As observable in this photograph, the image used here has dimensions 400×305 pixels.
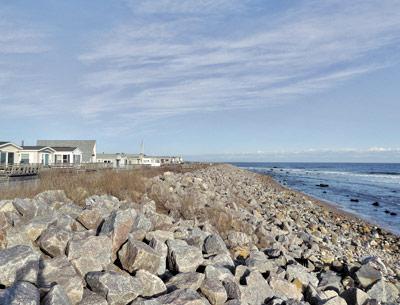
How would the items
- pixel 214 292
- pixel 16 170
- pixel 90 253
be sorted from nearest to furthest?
1. pixel 214 292
2. pixel 90 253
3. pixel 16 170

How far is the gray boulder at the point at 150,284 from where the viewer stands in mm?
4957

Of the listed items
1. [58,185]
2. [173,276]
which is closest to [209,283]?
[173,276]

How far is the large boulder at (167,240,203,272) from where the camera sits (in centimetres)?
577

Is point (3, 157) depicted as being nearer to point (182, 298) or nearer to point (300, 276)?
point (300, 276)

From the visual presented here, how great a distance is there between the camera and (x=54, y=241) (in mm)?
5578

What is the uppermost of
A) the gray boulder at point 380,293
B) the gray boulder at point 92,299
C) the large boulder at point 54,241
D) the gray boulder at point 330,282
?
the large boulder at point 54,241

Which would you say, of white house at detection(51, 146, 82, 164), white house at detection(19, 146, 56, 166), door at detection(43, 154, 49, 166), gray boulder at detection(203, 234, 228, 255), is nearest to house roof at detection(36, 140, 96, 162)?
white house at detection(51, 146, 82, 164)

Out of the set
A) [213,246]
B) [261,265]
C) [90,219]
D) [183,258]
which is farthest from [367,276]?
[90,219]

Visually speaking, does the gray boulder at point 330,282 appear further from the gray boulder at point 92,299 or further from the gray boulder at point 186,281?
the gray boulder at point 92,299

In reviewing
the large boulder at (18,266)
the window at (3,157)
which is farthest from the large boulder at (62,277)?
the window at (3,157)

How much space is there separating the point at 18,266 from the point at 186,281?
6.64ft

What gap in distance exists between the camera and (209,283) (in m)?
5.18

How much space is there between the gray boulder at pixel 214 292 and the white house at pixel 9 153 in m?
37.0

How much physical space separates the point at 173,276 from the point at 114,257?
954 millimetres
